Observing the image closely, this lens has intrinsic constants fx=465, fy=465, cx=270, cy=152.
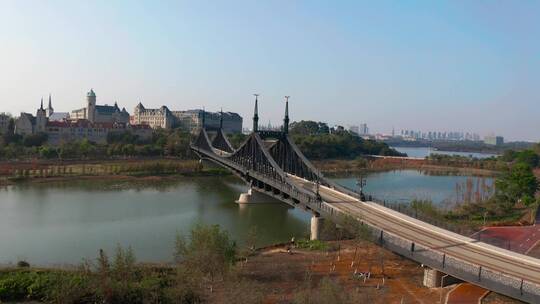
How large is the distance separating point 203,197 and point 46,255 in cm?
2384

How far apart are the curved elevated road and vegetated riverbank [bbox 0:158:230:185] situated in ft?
122

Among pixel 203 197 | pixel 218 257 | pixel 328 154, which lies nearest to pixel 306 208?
pixel 218 257

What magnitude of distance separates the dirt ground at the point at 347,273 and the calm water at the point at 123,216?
236 inches

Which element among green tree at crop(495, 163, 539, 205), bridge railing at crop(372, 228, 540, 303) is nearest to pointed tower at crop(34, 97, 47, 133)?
green tree at crop(495, 163, 539, 205)

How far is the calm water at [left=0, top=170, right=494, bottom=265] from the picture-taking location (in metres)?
26.9

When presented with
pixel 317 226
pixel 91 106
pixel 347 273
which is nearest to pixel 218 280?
pixel 347 273

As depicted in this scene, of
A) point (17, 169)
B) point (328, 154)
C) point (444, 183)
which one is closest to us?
point (17, 169)

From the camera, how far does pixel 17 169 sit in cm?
5650

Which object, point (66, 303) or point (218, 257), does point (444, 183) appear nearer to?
point (218, 257)

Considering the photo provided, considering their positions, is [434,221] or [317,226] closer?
[434,221]

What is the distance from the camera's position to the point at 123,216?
36.0 m

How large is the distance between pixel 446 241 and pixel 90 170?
164 feet

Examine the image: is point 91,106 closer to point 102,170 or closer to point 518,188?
point 102,170

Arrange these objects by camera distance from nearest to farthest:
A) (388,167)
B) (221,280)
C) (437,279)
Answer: (437,279), (221,280), (388,167)
